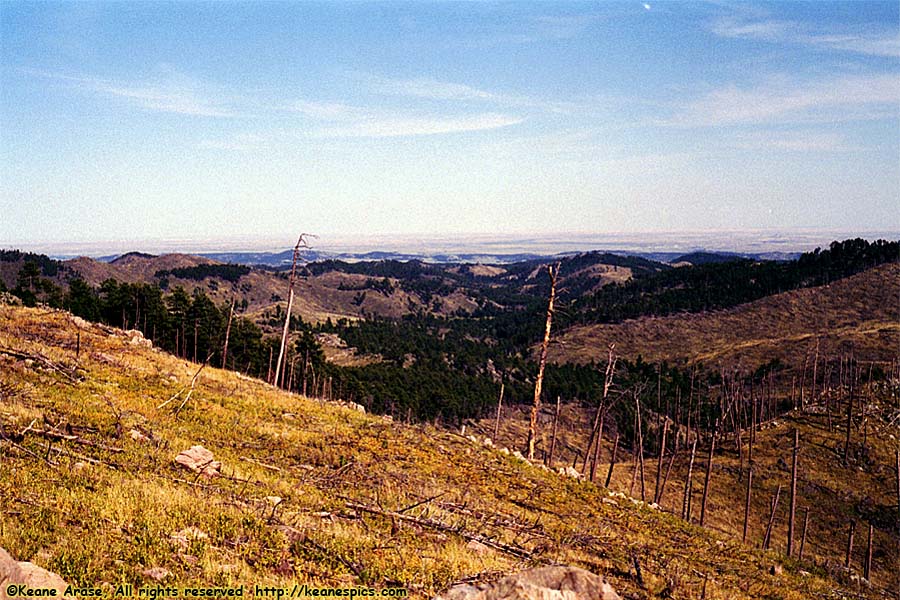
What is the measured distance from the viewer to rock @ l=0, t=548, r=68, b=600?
19.3ft

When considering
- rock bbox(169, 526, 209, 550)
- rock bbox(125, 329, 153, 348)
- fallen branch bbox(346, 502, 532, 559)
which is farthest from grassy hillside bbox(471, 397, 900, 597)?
rock bbox(169, 526, 209, 550)

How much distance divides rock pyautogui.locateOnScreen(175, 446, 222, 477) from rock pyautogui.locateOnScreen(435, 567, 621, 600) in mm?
8954

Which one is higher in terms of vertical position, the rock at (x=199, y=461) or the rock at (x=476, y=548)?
the rock at (x=199, y=461)

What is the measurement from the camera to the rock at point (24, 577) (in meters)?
5.88

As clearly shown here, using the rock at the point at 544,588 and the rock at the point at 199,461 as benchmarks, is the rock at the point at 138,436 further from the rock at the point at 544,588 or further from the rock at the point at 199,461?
the rock at the point at 544,588

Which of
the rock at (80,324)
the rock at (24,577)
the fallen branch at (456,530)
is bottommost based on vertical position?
the fallen branch at (456,530)

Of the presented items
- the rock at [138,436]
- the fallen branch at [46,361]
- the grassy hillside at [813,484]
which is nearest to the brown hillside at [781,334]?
the grassy hillside at [813,484]

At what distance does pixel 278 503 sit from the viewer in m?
11.7

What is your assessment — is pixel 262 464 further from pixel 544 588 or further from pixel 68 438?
pixel 544 588

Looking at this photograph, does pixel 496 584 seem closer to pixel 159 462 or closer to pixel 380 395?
pixel 159 462

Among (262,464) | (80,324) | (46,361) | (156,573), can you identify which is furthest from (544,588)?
(80,324)

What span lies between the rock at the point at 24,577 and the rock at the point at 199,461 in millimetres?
7674

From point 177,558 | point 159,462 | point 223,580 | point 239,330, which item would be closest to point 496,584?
point 223,580

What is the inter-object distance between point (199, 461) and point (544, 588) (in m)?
10.9
